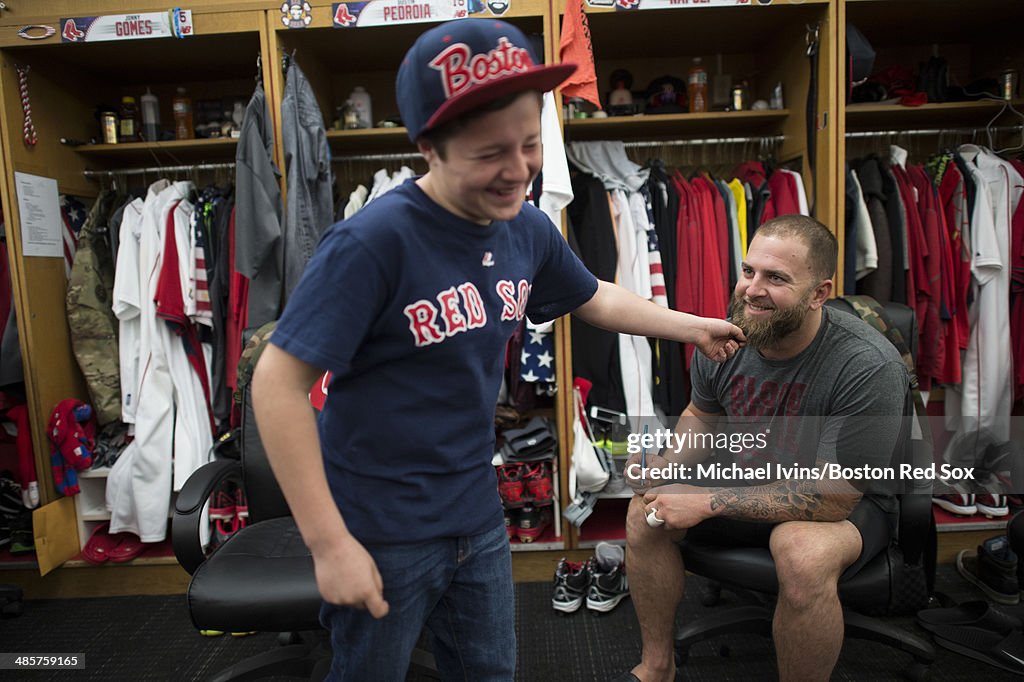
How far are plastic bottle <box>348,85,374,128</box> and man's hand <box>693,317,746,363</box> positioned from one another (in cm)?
188

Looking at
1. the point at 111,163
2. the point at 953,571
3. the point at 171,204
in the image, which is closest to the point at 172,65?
the point at 111,163

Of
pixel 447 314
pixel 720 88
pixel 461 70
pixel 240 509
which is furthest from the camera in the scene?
pixel 720 88

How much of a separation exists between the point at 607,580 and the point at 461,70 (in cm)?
188

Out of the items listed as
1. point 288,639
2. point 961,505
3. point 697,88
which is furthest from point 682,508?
point 697,88

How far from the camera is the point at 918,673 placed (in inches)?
68.0

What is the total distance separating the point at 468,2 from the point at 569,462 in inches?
65.2

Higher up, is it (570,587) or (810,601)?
(810,601)

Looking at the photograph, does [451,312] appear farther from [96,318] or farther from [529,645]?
[96,318]

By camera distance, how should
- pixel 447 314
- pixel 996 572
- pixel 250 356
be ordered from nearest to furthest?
pixel 447 314 → pixel 250 356 → pixel 996 572

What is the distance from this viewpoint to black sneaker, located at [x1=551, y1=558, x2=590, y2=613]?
2189 millimetres

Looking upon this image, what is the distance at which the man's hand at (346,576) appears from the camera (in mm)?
767

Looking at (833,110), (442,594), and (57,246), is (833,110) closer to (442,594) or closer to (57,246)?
(442,594)

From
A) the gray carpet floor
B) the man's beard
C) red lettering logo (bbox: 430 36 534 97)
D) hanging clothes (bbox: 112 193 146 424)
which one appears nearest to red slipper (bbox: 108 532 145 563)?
the gray carpet floor

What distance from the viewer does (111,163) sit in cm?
277
